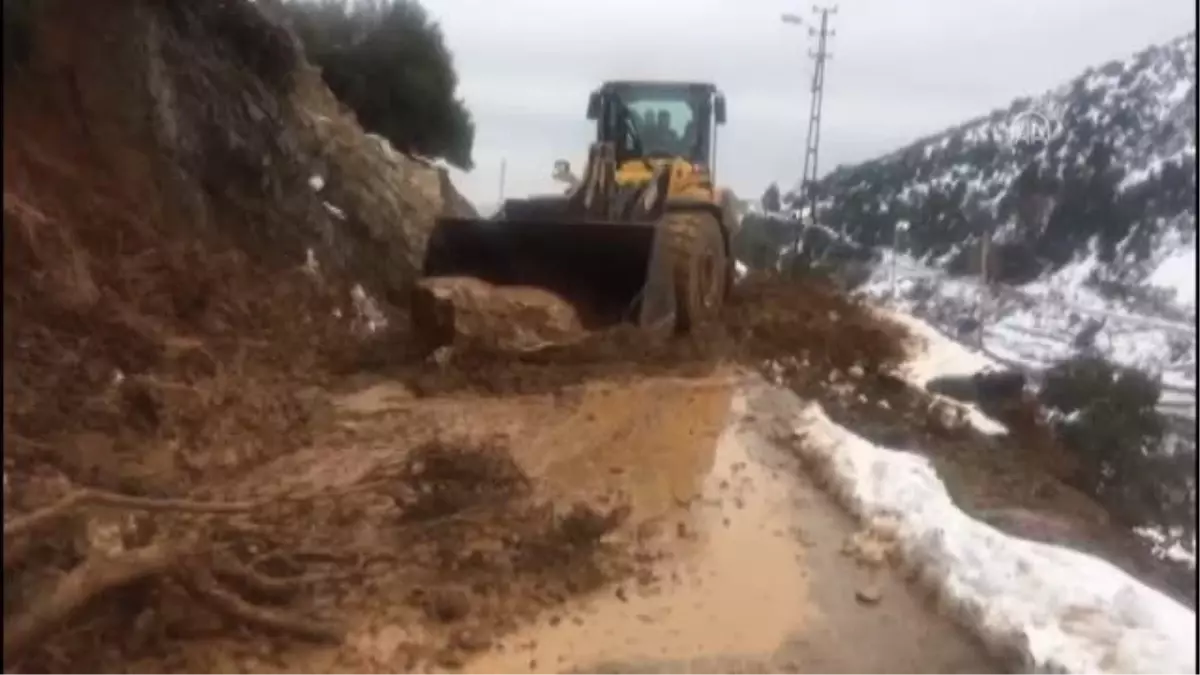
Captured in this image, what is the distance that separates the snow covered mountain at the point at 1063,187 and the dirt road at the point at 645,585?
0.38 meters

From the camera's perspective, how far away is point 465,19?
1478 mm

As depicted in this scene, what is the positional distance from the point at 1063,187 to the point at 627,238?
5.89 ft

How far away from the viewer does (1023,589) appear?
1299mm

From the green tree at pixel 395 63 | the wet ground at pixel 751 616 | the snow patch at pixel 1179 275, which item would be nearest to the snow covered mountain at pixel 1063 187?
the snow patch at pixel 1179 275

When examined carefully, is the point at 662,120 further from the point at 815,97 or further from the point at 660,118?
the point at 815,97

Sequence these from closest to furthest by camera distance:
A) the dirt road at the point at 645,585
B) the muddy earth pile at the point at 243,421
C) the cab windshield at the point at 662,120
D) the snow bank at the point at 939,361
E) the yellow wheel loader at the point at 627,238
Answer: the muddy earth pile at the point at 243,421, the dirt road at the point at 645,585, the snow bank at the point at 939,361, the cab windshield at the point at 662,120, the yellow wheel loader at the point at 627,238

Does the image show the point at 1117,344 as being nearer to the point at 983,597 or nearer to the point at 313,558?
the point at 983,597

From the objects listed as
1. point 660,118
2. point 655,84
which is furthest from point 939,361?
point 660,118

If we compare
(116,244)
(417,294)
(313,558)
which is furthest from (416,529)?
(417,294)

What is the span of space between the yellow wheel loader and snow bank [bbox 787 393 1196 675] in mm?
612

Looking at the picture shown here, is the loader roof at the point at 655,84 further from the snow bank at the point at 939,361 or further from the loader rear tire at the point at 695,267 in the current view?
the loader rear tire at the point at 695,267

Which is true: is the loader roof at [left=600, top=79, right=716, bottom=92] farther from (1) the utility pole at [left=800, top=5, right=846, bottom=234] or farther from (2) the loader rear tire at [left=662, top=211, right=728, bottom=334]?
(2) the loader rear tire at [left=662, top=211, right=728, bottom=334]

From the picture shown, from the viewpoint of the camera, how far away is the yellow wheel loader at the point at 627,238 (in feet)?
7.75

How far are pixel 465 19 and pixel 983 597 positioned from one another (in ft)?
2.66
